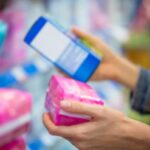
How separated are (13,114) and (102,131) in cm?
25

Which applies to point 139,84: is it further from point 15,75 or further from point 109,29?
point 109,29

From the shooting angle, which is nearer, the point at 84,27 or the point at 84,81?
the point at 84,81

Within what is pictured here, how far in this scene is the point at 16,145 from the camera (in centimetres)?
111

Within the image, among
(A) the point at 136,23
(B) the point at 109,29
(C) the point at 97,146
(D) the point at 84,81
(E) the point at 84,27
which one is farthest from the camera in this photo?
(A) the point at 136,23

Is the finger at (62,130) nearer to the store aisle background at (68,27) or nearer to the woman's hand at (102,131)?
the woman's hand at (102,131)

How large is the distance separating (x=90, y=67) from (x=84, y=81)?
0.04 metres

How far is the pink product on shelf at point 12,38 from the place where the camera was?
5.04 feet

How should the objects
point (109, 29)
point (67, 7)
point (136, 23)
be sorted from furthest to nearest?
point (136, 23) < point (109, 29) < point (67, 7)

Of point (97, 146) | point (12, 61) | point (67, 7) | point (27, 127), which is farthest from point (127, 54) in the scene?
point (97, 146)

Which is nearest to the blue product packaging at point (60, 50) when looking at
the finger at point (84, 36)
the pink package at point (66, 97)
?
the pink package at point (66, 97)

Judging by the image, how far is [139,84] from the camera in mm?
1433

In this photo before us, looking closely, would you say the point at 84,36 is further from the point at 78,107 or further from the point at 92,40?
the point at 78,107

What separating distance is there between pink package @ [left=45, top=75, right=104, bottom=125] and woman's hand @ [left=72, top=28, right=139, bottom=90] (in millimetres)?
447

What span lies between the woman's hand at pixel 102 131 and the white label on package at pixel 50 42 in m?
0.18
